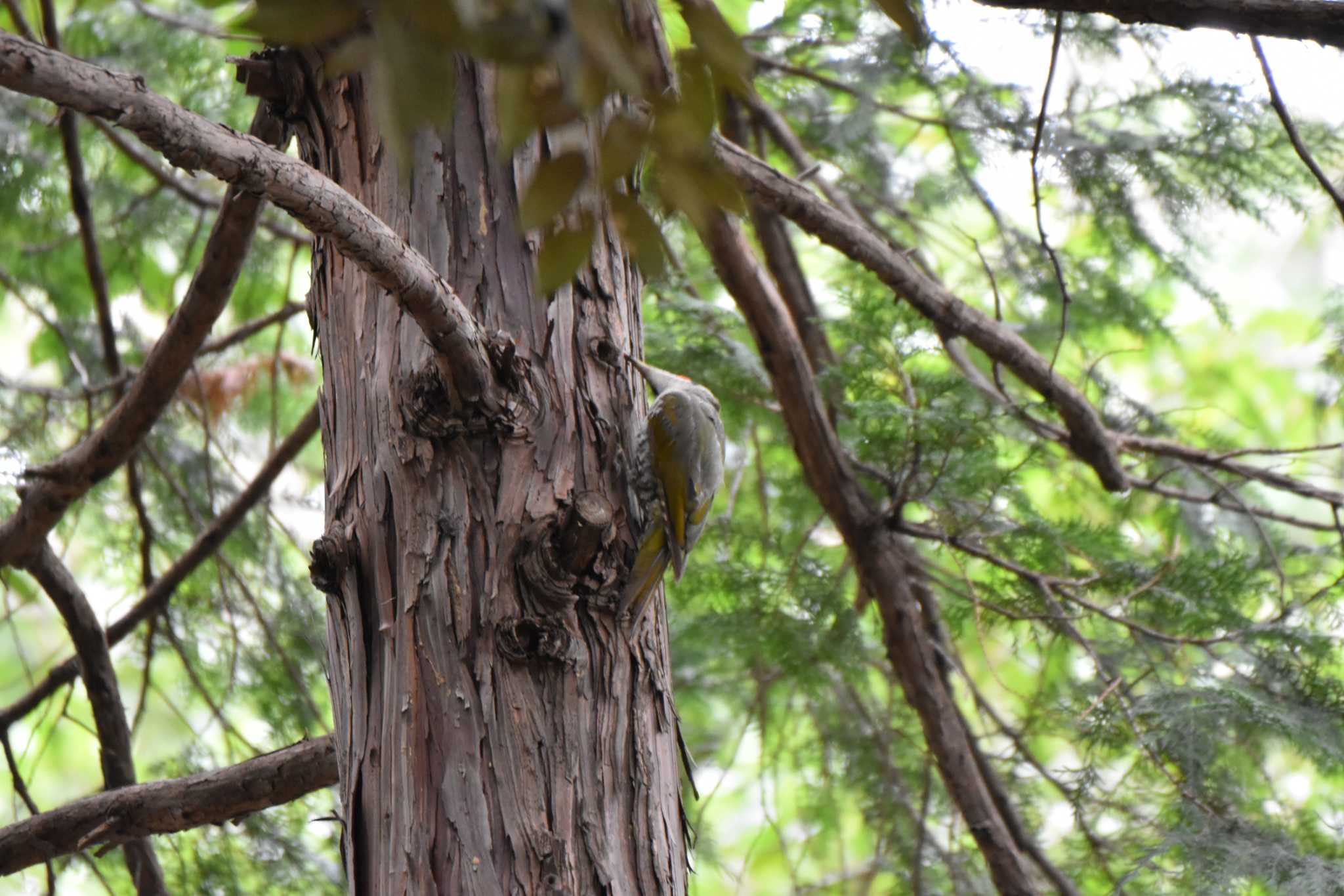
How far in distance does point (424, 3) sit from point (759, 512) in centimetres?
356

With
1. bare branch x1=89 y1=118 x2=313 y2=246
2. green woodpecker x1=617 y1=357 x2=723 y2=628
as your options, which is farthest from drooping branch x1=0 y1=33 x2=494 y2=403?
bare branch x1=89 y1=118 x2=313 y2=246

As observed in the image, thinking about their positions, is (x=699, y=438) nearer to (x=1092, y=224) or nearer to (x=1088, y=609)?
(x=1088, y=609)

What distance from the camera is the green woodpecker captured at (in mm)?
2023

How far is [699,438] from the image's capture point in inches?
114

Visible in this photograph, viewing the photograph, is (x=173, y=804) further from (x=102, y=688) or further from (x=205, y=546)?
(x=205, y=546)

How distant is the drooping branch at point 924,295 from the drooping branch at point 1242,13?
1358 millimetres

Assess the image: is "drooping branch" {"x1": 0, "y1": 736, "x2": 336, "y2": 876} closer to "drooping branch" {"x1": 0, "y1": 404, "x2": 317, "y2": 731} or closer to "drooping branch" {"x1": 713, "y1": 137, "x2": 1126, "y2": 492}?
"drooping branch" {"x1": 0, "y1": 404, "x2": 317, "y2": 731}

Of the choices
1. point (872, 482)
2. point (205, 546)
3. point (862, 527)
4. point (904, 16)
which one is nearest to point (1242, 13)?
point (904, 16)

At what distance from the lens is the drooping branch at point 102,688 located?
109 inches

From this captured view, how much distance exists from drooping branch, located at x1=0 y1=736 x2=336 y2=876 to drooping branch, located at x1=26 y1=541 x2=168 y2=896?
0.47m

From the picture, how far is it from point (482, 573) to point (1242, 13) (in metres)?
1.32

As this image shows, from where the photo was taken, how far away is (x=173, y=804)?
7.20ft

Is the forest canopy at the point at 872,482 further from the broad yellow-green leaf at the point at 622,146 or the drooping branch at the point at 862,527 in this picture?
the broad yellow-green leaf at the point at 622,146

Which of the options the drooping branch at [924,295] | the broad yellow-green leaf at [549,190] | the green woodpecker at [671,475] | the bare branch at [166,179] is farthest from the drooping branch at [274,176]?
the bare branch at [166,179]
